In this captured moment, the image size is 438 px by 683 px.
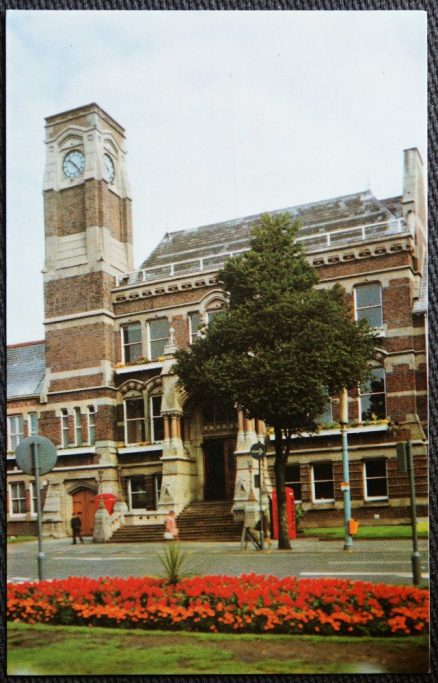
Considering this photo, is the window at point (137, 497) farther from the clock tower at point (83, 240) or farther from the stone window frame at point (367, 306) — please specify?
the stone window frame at point (367, 306)

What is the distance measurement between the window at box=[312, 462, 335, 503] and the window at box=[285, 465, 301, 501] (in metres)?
0.25

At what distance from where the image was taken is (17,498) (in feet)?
29.2

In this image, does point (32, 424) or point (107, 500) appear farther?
point (107, 500)

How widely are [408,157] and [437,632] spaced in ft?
17.3

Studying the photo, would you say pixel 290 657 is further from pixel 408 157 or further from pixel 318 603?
pixel 408 157

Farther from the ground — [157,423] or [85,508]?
[157,423]

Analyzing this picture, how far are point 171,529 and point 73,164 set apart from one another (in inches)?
188

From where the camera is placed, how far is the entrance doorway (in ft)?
29.2

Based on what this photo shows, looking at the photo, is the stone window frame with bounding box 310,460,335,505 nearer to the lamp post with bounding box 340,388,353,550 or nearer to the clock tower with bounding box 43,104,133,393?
the lamp post with bounding box 340,388,353,550

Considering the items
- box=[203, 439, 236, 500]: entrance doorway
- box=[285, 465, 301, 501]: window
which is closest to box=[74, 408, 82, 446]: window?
box=[203, 439, 236, 500]: entrance doorway

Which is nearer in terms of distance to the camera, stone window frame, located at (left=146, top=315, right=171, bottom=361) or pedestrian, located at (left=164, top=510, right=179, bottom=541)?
pedestrian, located at (left=164, top=510, right=179, bottom=541)

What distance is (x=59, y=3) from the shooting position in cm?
856

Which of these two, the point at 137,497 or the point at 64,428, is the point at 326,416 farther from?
the point at 64,428

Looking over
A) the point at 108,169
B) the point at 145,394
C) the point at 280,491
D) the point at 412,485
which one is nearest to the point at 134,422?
the point at 145,394
